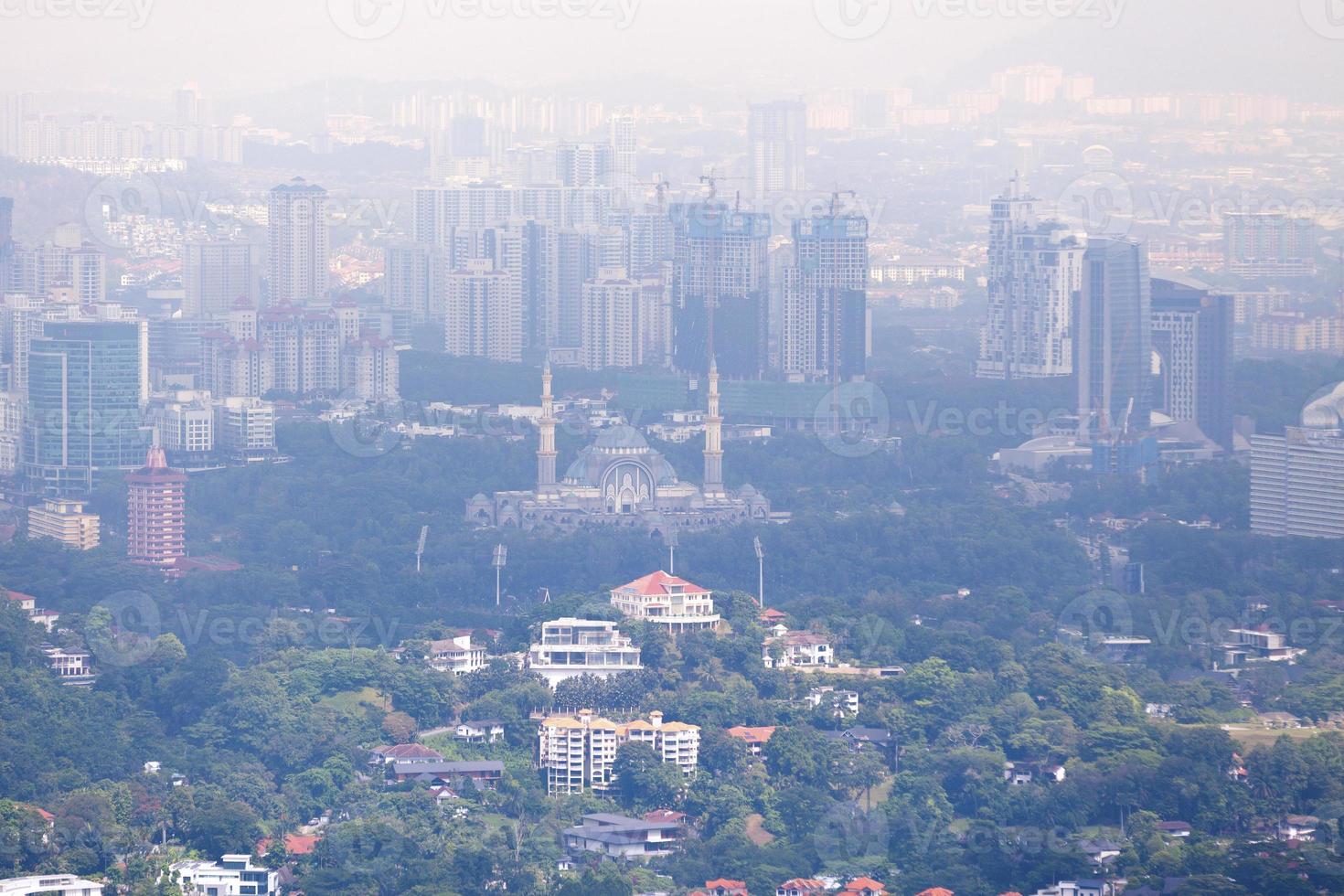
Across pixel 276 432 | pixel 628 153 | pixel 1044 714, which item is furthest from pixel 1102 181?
pixel 1044 714

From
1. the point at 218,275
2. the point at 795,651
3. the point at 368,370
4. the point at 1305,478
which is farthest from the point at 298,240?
the point at 795,651

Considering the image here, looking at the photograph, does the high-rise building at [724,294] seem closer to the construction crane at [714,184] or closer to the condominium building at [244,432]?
the construction crane at [714,184]

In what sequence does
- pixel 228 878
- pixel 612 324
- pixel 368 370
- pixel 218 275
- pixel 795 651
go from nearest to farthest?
pixel 228 878, pixel 795 651, pixel 368 370, pixel 612 324, pixel 218 275

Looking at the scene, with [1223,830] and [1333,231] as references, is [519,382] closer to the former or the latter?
[1333,231]

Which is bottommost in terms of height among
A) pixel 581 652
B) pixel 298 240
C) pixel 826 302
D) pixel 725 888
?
pixel 725 888

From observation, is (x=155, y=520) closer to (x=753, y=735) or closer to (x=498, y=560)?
(x=498, y=560)

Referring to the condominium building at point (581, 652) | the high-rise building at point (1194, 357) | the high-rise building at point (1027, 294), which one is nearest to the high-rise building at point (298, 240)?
the high-rise building at point (1027, 294)
